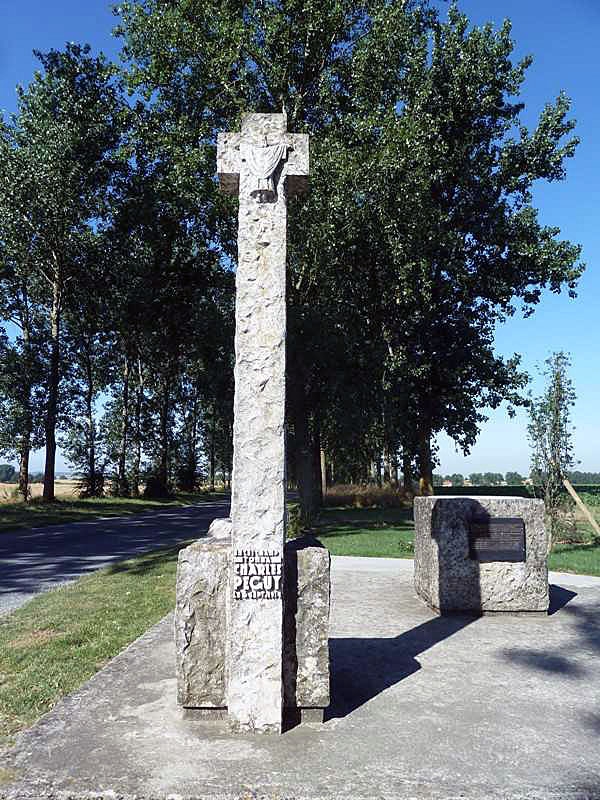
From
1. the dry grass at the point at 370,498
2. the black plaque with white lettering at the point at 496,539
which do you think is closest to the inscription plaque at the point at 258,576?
the black plaque with white lettering at the point at 496,539

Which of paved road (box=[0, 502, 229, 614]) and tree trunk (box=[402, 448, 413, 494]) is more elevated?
tree trunk (box=[402, 448, 413, 494])

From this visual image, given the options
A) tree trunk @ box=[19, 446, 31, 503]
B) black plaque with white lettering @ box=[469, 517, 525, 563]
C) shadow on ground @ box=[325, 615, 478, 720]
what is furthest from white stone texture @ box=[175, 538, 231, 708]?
tree trunk @ box=[19, 446, 31, 503]

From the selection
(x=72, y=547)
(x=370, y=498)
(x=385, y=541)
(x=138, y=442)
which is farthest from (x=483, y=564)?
(x=138, y=442)

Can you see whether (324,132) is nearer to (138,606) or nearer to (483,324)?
(483,324)

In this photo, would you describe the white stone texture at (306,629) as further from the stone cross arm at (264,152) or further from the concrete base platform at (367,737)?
the stone cross arm at (264,152)

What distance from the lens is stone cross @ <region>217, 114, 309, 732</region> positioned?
4.08 m

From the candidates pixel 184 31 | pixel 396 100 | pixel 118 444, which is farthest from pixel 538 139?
pixel 118 444

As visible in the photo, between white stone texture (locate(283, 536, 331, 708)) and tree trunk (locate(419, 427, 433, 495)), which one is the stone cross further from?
tree trunk (locate(419, 427, 433, 495))

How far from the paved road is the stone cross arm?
19.7 feet

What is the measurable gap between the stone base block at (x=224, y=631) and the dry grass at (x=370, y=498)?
22740 millimetres

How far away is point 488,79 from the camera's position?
2034 cm

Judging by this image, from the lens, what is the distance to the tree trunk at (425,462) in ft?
77.2

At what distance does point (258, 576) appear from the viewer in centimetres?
410

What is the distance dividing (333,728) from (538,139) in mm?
22078
